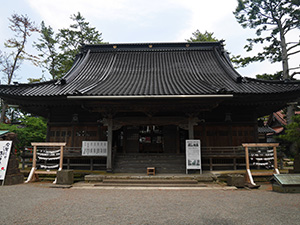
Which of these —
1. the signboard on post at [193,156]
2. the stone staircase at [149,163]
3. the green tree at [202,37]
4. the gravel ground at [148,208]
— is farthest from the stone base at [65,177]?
the green tree at [202,37]

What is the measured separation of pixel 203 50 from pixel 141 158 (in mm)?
11147

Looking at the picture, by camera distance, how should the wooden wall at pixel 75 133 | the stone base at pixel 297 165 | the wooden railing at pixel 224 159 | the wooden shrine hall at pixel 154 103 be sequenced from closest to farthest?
the stone base at pixel 297 165, the wooden shrine hall at pixel 154 103, the wooden railing at pixel 224 159, the wooden wall at pixel 75 133

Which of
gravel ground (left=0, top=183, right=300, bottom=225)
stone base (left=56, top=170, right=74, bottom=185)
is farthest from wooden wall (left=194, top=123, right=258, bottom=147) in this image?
stone base (left=56, top=170, right=74, bottom=185)

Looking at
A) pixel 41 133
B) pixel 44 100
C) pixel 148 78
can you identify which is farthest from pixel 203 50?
pixel 41 133

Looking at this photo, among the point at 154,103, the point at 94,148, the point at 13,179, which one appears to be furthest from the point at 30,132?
the point at 154,103

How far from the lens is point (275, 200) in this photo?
5.48 metres

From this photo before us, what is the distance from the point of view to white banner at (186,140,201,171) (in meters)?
8.77

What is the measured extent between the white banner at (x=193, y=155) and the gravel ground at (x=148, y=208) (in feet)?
7.42

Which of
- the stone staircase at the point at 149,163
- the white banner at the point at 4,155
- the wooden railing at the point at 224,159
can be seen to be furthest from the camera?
the wooden railing at the point at 224,159

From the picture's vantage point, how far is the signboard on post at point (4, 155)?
25.7 feet

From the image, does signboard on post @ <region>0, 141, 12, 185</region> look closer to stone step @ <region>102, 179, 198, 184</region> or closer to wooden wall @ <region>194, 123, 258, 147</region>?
stone step @ <region>102, 179, 198, 184</region>

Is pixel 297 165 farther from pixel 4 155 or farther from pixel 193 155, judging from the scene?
pixel 4 155

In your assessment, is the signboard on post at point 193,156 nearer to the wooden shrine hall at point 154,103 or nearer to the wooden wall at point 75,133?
the wooden shrine hall at point 154,103

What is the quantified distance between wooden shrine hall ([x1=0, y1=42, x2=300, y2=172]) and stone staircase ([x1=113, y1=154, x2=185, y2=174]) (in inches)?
2.1
